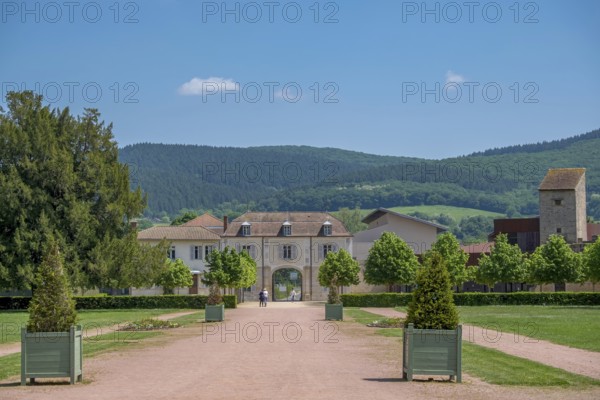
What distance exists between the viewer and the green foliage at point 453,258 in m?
78.1

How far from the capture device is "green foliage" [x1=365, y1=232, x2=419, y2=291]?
257ft

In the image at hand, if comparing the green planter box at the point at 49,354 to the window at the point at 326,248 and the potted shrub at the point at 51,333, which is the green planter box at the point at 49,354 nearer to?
the potted shrub at the point at 51,333

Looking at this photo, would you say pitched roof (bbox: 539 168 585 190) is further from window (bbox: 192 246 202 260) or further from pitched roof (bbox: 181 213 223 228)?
pitched roof (bbox: 181 213 223 228)

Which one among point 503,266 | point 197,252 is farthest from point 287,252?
point 503,266

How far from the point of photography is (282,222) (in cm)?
10400

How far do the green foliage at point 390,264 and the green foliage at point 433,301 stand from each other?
59.4 meters

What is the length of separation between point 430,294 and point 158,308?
5120cm

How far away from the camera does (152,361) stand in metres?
22.8

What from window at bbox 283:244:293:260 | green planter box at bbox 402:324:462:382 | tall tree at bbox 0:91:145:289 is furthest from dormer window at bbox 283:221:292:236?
green planter box at bbox 402:324:462:382

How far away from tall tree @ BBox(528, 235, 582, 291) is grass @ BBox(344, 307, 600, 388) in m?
48.5

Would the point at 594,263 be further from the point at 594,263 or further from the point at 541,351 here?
the point at 541,351

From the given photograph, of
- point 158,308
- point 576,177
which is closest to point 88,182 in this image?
point 158,308

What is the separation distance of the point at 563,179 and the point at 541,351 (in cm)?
7525

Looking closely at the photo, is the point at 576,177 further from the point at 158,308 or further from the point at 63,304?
the point at 63,304
